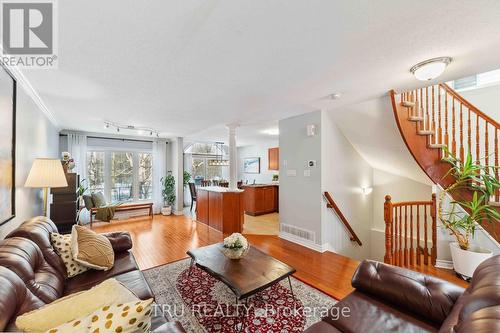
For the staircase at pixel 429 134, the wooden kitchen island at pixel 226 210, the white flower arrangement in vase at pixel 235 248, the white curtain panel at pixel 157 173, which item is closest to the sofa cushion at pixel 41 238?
the white flower arrangement in vase at pixel 235 248

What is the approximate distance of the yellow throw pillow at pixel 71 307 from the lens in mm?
867

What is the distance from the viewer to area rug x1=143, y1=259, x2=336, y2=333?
72.1 inches

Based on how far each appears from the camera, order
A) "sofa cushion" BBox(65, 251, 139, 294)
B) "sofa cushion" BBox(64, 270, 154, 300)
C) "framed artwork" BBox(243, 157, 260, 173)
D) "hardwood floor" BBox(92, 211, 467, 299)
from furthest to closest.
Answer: "framed artwork" BBox(243, 157, 260, 173), "hardwood floor" BBox(92, 211, 467, 299), "sofa cushion" BBox(65, 251, 139, 294), "sofa cushion" BBox(64, 270, 154, 300)

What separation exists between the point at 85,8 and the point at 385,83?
281cm

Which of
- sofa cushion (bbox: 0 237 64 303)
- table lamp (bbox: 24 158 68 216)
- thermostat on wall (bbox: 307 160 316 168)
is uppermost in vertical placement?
thermostat on wall (bbox: 307 160 316 168)

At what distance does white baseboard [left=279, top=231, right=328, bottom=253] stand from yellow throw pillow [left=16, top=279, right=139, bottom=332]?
3084 millimetres

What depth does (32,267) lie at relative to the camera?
1.48 m

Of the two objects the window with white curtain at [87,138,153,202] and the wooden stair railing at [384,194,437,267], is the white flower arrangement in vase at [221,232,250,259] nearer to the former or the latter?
the wooden stair railing at [384,194,437,267]

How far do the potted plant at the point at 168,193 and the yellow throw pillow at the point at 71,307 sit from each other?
5.40 metres

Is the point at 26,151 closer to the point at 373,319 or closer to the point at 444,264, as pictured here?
the point at 373,319

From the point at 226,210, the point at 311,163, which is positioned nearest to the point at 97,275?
the point at 226,210

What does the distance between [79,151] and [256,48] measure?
5.61m

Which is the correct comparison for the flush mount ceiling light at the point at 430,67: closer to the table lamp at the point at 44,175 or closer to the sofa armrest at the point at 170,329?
the sofa armrest at the point at 170,329

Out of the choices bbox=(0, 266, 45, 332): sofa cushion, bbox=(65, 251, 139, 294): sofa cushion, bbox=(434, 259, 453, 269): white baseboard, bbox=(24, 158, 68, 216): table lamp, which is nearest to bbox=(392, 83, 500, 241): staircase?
bbox=(434, 259, 453, 269): white baseboard
